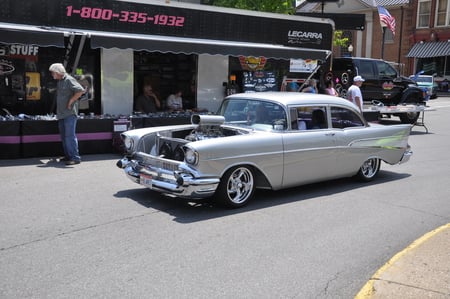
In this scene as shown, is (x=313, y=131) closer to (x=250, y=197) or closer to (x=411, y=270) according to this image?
(x=250, y=197)

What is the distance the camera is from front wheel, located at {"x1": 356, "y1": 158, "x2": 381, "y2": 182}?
25.4ft

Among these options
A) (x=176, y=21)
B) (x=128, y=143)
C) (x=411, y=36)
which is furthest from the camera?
(x=411, y=36)

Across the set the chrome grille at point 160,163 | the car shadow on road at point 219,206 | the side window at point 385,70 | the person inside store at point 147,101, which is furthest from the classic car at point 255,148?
the side window at point 385,70

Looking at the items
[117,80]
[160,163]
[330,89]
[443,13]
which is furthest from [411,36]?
[160,163]

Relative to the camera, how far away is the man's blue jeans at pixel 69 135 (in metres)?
8.62

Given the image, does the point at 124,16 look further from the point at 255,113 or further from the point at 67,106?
the point at 255,113

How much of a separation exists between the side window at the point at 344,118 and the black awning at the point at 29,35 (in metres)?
5.43

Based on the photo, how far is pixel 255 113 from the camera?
6.83 meters

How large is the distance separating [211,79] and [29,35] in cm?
571

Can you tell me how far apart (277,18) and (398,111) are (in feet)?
16.1

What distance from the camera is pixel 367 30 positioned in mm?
44188

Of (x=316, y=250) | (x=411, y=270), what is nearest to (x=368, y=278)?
(x=411, y=270)

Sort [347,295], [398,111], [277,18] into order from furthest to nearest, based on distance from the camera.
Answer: [398,111] → [277,18] → [347,295]

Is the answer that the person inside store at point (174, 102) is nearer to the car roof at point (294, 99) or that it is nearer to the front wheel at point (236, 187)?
the car roof at point (294, 99)
